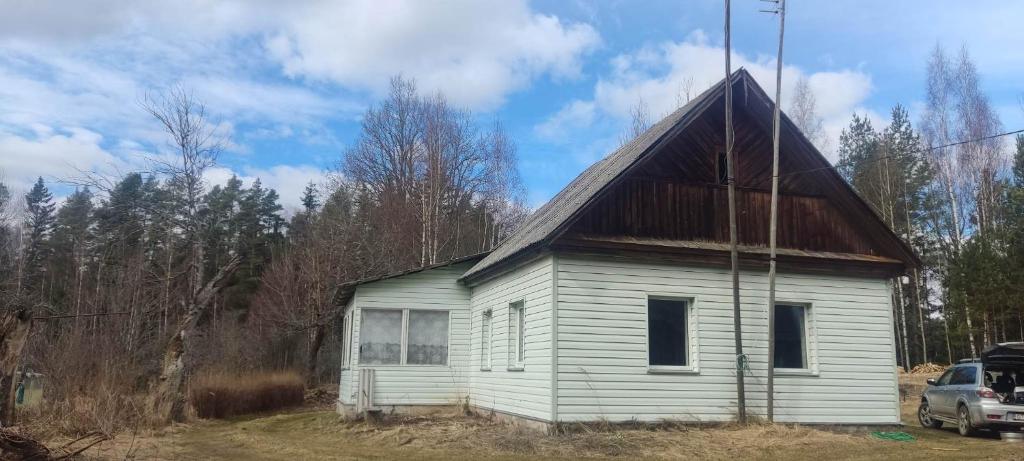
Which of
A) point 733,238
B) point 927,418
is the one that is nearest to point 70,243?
point 733,238

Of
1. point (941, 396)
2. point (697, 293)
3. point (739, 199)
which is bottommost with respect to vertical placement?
point (941, 396)

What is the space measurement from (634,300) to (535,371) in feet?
7.19

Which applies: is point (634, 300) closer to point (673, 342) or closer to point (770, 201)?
point (673, 342)

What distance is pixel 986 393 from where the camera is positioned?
1425 centimetres

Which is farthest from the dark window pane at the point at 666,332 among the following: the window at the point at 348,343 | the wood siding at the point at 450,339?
the window at the point at 348,343

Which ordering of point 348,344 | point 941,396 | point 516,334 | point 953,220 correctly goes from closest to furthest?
point 516,334 → point 941,396 → point 348,344 → point 953,220

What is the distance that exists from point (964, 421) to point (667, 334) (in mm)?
6978

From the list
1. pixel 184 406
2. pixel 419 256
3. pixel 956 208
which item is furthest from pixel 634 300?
pixel 956 208

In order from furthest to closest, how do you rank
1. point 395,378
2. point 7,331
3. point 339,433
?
1. point 395,378
2. point 339,433
3. point 7,331

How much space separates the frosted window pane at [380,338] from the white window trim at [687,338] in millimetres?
6641

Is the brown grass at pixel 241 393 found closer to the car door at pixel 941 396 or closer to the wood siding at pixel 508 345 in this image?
the wood siding at pixel 508 345

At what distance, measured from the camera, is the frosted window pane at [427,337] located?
17094mm

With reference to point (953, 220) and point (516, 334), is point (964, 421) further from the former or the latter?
point (953, 220)

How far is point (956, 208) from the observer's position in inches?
1399
